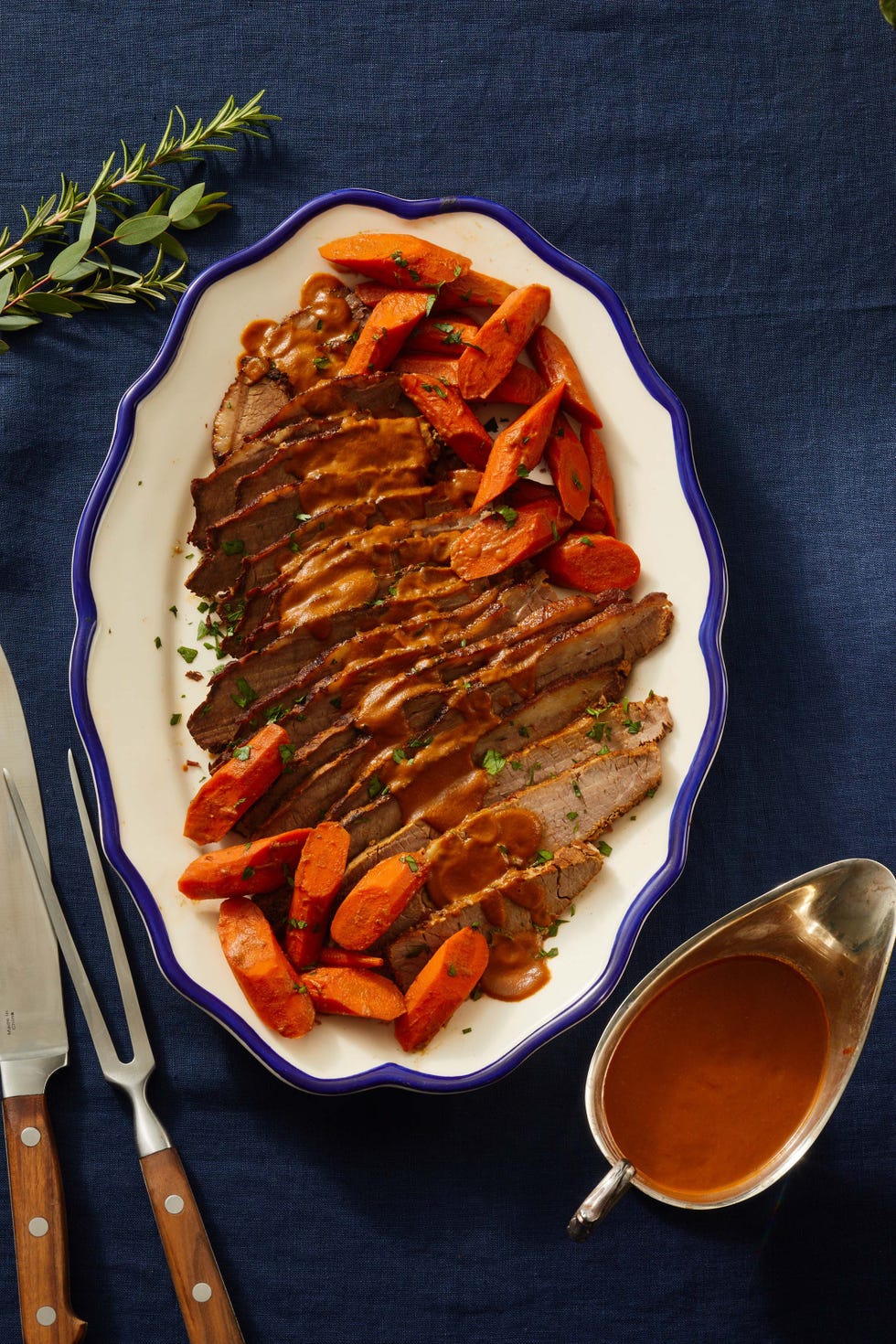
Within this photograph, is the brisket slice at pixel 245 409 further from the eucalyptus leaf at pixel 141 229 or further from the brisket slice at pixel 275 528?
the eucalyptus leaf at pixel 141 229

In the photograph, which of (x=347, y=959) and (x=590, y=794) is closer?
(x=347, y=959)

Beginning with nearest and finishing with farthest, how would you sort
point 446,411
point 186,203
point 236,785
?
1. point 236,785
2. point 446,411
3. point 186,203

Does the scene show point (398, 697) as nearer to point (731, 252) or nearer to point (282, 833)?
point (282, 833)

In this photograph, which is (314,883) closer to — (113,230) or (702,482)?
(702,482)

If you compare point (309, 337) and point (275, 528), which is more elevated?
point (309, 337)

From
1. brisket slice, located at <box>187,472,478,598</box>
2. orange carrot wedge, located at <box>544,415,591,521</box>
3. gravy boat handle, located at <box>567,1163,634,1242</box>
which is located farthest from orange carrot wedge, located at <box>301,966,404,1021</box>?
orange carrot wedge, located at <box>544,415,591,521</box>

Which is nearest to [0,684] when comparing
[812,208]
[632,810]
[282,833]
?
[282,833]

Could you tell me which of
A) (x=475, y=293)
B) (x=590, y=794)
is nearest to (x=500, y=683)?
(x=590, y=794)

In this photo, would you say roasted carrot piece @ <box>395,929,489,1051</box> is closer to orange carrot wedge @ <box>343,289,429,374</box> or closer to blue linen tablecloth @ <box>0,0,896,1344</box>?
blue linen tablecloth @ <box>0,0,896,1344</box>
